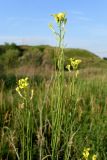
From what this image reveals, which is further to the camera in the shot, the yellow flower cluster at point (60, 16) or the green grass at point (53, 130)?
the green grass at point (53, 130)

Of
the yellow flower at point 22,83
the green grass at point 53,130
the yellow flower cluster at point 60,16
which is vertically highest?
the yellow flower cluster at point 60,16

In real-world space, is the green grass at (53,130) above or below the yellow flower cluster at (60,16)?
below

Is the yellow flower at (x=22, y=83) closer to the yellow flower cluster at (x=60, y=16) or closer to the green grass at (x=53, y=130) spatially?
the green grass at (x=53, y=130)

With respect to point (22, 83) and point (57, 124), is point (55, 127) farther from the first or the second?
point (22, 83)

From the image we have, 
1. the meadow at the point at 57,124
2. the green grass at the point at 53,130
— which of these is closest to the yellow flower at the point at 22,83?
the meadow at the point at 57,124

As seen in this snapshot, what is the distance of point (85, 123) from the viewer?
5.34 meters

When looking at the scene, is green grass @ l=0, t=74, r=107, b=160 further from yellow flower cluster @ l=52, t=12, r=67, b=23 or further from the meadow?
yellow flower cluster @ l=52, t=12, r=67, b=23

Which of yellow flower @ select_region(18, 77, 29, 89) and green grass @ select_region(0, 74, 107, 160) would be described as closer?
yellow flower @ select_region(18, 77, 29, 89)

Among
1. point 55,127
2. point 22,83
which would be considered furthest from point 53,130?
point 22,83

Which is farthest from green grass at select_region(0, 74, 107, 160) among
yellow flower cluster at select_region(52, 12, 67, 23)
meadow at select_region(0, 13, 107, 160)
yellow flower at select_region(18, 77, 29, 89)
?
yellow flower cluster at select_region(52, 12, 67, 23)

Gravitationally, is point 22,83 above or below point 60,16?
below

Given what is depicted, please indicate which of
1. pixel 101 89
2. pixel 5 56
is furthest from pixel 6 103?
pixel 5 56

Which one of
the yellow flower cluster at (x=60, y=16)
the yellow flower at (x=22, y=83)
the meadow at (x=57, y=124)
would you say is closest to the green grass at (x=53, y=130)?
the meadow at (x=57, y=124)

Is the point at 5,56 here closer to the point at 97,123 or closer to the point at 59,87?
the point at 97,123
